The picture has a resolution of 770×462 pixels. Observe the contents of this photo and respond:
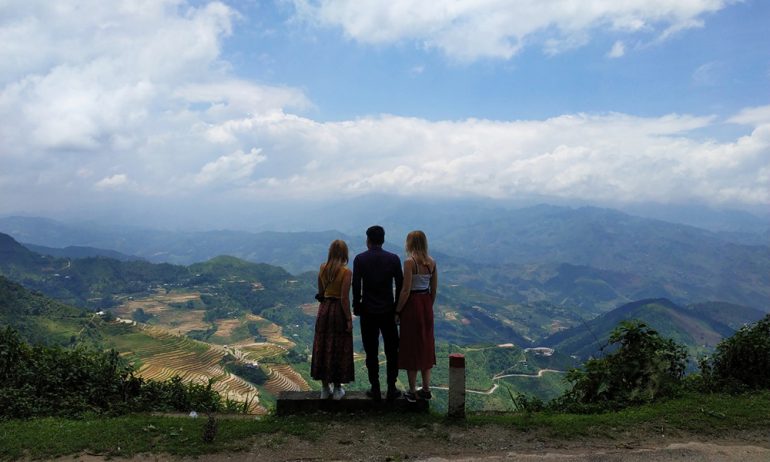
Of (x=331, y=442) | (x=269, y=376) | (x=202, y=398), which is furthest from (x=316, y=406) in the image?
(x=269, y=376)

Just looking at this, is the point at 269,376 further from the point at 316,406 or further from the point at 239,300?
the point at 239,300

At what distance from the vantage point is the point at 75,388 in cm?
842

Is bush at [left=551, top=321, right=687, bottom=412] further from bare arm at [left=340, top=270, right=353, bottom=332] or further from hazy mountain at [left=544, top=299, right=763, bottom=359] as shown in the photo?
hazy mountain at [left=544, top=299, right=763, bottom=359]

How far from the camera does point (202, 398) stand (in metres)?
9.00

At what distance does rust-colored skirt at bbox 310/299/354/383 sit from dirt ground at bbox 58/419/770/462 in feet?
2.72

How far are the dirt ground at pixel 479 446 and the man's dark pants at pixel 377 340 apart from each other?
84 centimetres

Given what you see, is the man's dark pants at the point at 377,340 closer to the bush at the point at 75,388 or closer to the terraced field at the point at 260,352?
the bush at the point at 75,388

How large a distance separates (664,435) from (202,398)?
857 cm

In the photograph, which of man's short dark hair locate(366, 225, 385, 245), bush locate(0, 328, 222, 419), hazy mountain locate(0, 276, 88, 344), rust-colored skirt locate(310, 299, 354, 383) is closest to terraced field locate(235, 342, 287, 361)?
hazy mountain locate(0, 276, 88, 344)

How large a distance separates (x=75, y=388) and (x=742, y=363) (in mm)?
13317

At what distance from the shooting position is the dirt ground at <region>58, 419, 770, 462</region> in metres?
5.79

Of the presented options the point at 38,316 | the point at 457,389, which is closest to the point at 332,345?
the point at 457,389

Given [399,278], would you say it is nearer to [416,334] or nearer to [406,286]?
[406,286]

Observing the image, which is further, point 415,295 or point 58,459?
point 415,295
